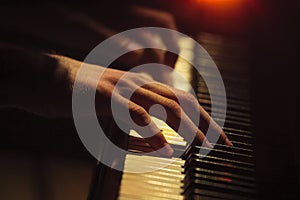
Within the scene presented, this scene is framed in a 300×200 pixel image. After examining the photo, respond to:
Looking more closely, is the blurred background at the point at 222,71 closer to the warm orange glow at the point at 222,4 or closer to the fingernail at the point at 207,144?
the warm orange glow at the point at 222,4

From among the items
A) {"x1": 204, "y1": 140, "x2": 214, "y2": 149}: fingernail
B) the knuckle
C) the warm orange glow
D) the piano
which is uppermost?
the warm orange glow

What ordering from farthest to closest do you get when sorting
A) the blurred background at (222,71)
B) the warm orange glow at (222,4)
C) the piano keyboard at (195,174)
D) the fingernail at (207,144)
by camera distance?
the warm orange glow at (222,4)
the blurred background at (222,71)
the fingernail at (207,144)
the piano keyboard at (195,174)

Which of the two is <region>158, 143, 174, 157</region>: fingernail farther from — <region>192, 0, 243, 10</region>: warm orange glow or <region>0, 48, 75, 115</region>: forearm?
<region>192, 0, 243, 10</region>: warm orange glow

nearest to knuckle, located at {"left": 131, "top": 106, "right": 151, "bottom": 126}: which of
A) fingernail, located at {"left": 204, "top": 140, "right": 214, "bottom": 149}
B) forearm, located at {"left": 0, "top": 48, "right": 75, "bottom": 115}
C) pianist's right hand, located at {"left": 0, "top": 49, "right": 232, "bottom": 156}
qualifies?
pianist's right hand, located at {"left": 0, "top": 49, "right": 232, "bottom": 156}

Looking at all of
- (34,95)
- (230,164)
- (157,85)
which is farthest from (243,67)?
(34,95)

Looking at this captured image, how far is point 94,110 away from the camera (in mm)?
1087

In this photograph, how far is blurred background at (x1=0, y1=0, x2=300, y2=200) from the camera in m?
1.08

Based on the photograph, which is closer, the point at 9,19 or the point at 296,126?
the point at 296,126

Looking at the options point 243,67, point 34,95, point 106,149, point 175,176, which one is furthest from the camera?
point 243,67

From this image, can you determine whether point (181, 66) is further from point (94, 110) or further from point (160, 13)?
point (160, 13)

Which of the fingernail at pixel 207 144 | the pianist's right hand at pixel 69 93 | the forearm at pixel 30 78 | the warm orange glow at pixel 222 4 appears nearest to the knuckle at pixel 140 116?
the pianist's right hand at pixel 69 93

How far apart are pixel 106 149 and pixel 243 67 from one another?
63 cm

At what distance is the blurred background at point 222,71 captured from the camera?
1.08 metres

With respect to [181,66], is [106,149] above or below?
below
